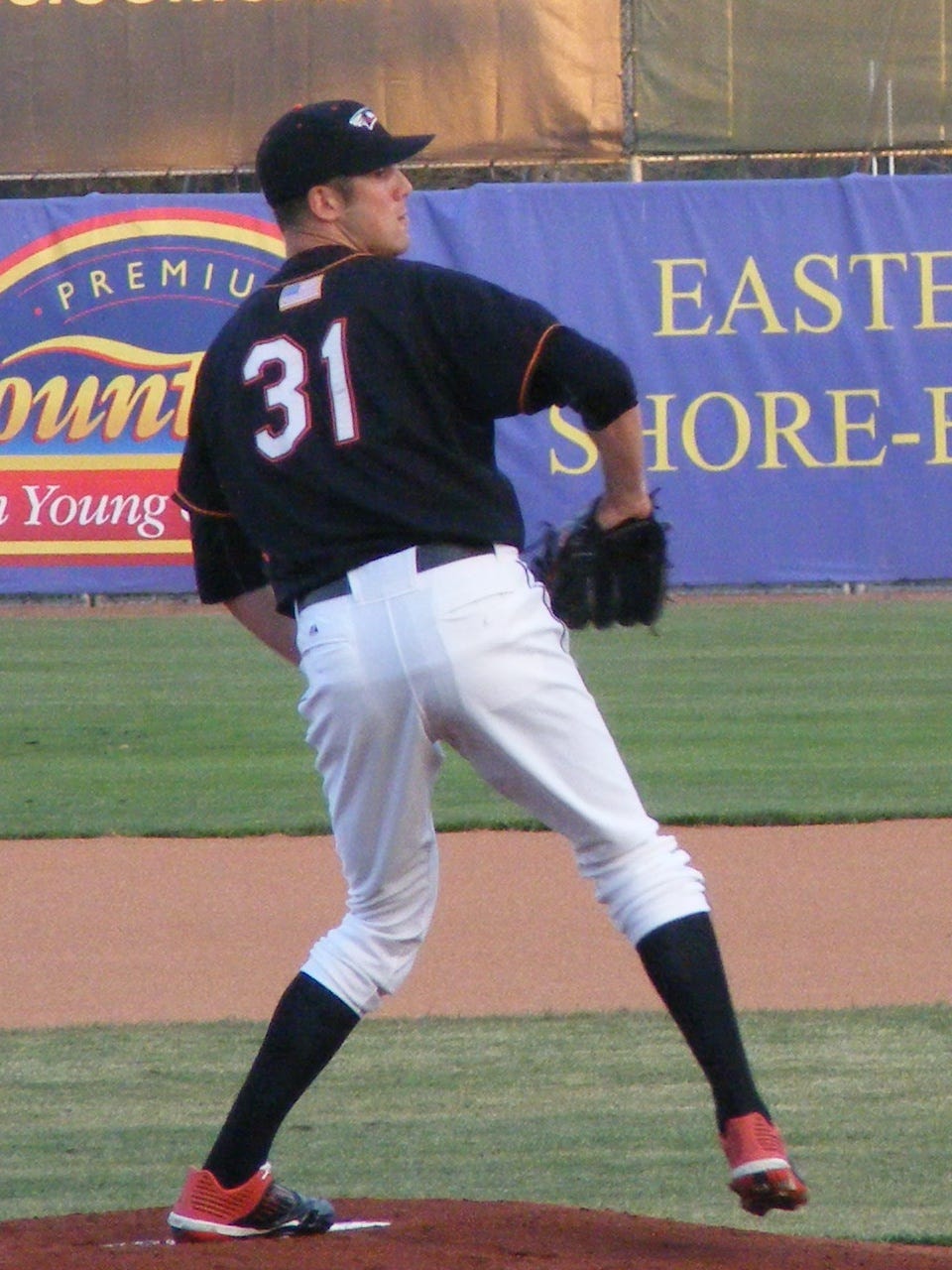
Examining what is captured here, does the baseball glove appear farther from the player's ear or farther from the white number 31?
the player's ear

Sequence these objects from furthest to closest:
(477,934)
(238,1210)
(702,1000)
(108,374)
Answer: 1. (108,374)
2. (477,934)
3. (238,1210)
4. (702,1000)

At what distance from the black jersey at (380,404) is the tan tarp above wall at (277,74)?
11.5 meters

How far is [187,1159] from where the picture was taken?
155 inches

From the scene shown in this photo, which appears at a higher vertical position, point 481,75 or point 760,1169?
point 481,75

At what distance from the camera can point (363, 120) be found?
309 cm

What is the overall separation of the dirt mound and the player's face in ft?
4.55

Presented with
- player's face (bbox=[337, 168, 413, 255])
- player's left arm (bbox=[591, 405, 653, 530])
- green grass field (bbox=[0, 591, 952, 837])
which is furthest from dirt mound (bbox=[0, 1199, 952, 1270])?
green grass field (bbox=[0, 591, 952, 837])

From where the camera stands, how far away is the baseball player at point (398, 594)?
9.57ft

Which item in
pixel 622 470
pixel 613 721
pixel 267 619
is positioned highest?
pixel 622 470

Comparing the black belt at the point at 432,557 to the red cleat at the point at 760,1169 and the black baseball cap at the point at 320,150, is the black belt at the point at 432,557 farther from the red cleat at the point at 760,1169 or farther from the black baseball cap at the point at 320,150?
the red cleat at the point at 760,1169

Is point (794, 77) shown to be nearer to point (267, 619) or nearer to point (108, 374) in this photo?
point (108, 374)

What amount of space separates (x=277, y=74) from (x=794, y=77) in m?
3.38

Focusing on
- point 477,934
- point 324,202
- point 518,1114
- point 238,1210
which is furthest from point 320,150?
point 477,934

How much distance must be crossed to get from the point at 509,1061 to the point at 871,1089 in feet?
2.51
